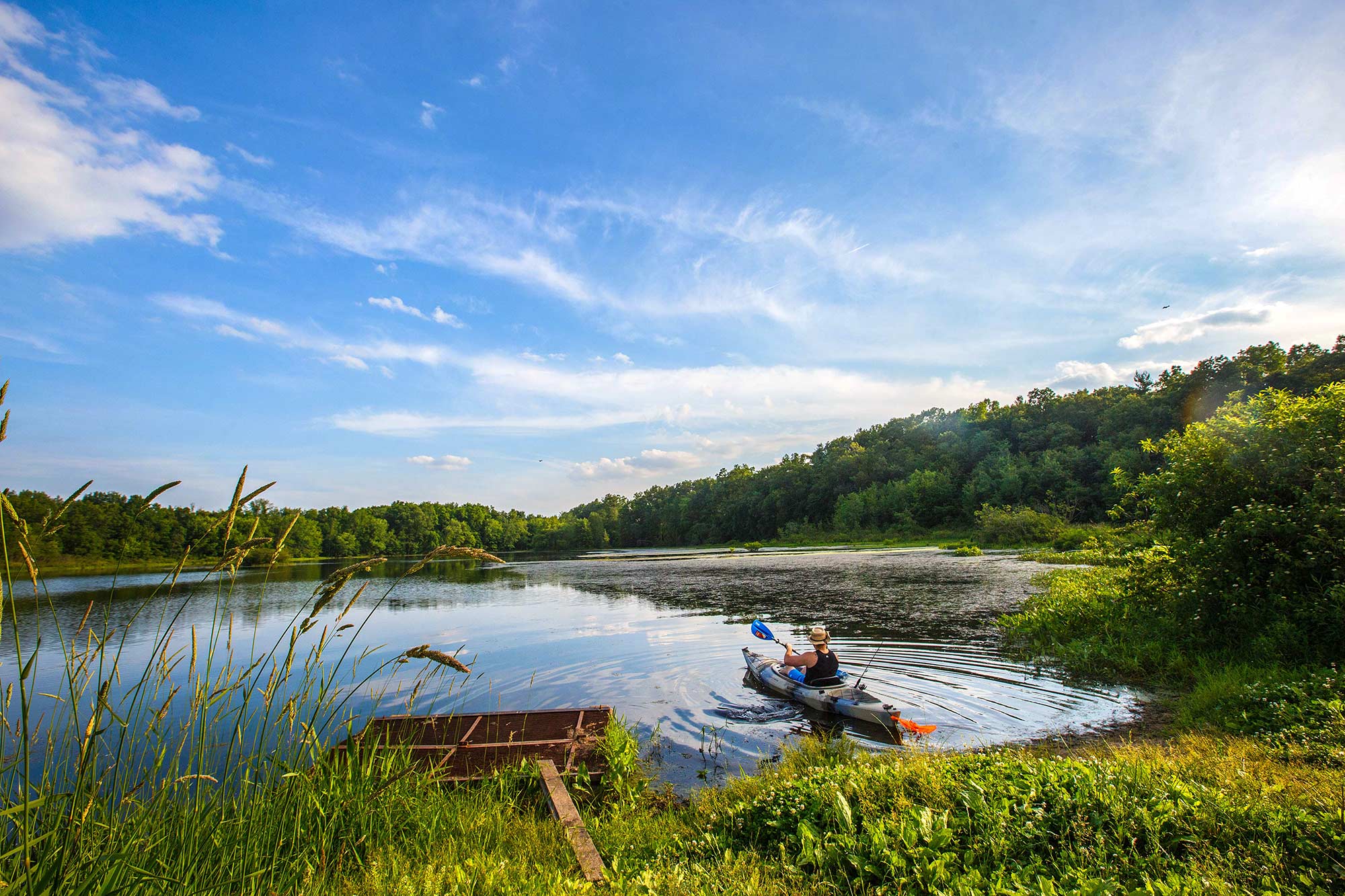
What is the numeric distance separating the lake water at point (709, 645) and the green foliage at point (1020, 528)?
41.0 feet

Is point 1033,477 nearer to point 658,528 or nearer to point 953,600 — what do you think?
point 953,600

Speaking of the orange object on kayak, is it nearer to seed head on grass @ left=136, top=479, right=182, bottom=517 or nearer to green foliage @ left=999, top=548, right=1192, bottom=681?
green foliage @ left=999, top=548, right=1192, bottom=681

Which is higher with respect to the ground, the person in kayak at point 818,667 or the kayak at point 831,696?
the person in kayak at point 818,667

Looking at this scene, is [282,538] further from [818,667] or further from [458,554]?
[818,667]

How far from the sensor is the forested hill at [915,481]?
69.9 metres

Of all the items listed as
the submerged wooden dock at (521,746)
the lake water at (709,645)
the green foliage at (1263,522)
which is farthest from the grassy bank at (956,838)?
the green foliage at (1263,522)

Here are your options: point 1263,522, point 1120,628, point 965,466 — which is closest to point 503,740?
point 1263,522

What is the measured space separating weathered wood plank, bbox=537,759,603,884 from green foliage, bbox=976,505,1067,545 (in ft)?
165

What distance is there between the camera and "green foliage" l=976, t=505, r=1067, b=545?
5153cm

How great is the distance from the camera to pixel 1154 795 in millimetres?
5020

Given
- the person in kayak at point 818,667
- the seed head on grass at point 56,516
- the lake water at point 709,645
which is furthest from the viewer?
the person in kayak at point 818,667

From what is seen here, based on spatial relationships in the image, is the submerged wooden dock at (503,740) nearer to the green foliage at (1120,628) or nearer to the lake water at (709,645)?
the lake water at (709,645)

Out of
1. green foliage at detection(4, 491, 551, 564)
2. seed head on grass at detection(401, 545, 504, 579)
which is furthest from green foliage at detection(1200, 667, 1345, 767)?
green foliage at detection(4, 491, 551, 564)

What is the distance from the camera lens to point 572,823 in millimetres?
5801
